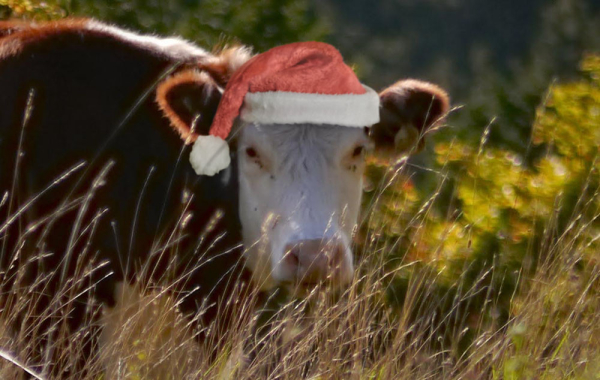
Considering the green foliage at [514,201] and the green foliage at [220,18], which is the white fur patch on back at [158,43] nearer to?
the green foliage at [514,201]

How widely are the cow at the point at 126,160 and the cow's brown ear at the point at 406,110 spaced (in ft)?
1.18

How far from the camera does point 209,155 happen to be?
9.96ft

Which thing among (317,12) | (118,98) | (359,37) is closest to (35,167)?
(118,98)

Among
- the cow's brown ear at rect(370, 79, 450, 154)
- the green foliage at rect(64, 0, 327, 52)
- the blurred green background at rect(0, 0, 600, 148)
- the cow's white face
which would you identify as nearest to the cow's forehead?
the cow's white face

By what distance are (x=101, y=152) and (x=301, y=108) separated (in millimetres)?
847

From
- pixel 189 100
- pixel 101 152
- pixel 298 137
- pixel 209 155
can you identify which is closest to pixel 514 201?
pixel 298 137

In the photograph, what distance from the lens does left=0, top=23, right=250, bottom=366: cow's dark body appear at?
3.10 meters

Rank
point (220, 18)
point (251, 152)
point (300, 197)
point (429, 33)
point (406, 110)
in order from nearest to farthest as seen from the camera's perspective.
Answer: point (300, 197) → point (251, 152) → point (406, 110) → point (220, 18) → point (429, 33)

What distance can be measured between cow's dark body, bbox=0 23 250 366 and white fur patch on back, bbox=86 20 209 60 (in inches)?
2.0

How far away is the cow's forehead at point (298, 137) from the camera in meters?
3.05

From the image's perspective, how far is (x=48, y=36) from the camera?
3.21m

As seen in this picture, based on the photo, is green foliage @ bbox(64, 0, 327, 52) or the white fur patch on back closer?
the white fur patch on back

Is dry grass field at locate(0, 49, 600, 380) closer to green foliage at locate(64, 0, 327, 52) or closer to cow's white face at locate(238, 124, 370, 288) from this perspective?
cow's white face at locate(238, 124, 370, 288)

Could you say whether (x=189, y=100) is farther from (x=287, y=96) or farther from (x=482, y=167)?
(x=482, y=167)
